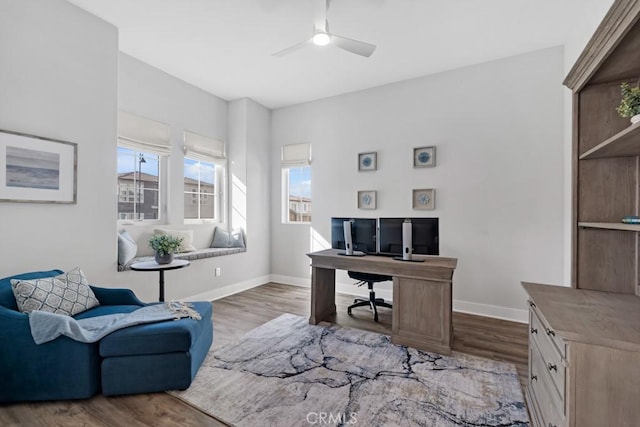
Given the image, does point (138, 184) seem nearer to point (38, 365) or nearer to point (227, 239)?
point (227, 239)

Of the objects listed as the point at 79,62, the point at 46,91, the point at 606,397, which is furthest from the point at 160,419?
the point at 79,62

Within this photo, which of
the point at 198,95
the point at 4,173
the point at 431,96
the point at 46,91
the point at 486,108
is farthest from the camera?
the point at 198,95

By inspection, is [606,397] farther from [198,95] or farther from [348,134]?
[198,95]

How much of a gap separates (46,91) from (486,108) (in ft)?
14.7

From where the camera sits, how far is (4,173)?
2254 millimetres

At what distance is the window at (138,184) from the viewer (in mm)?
3504

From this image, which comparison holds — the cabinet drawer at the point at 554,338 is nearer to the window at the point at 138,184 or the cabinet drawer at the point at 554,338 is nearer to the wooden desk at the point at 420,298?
the wooden desk at the point at 420,298

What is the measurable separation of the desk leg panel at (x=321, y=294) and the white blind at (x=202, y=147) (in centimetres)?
253

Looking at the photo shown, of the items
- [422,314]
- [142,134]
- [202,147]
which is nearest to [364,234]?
[422,314]

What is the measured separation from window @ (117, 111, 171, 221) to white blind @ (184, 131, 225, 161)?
0.31 meters

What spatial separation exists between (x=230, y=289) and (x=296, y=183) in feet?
6.71

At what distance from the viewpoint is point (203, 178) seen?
4.51m

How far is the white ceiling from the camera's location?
2561 millimetres

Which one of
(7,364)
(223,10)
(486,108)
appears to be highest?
(223,10)
